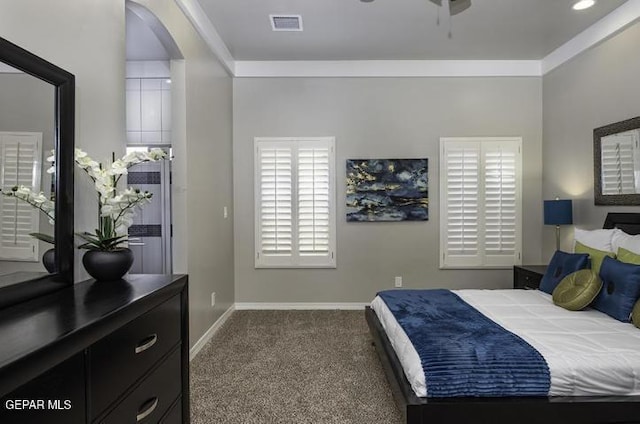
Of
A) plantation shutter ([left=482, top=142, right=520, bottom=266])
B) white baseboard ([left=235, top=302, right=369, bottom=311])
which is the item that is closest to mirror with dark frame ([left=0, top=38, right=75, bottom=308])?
white baseboard ([left=235, top=302, right=369, bottom=311])

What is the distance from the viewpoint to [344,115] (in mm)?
4816

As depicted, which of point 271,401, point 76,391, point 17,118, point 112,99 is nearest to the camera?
point 76,391

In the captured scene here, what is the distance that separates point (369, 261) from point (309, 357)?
1789 millimetres

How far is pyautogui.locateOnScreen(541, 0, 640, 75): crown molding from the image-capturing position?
131 inches

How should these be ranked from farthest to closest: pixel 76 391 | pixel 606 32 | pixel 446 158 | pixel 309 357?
pixel 446 158, pixel 606 32, pixel 309 357, pixel 76 391

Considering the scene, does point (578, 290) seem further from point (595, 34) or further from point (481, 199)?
point (595, 34)

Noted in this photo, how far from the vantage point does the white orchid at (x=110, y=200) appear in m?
1.72

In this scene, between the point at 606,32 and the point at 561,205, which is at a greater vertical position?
the point at 606,32

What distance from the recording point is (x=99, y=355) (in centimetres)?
114

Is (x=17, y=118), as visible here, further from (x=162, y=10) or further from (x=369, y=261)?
(x=369, y=261)

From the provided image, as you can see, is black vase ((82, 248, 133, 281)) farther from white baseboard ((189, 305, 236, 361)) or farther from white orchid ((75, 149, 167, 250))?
white baseboard ((189, 305, 236, 361))

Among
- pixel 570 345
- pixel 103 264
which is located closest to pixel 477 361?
pixel 570 345

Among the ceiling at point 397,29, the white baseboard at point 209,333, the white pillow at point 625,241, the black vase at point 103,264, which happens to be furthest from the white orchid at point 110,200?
the white pillow at point 625,241

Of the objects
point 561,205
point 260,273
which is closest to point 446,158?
point 561,205
